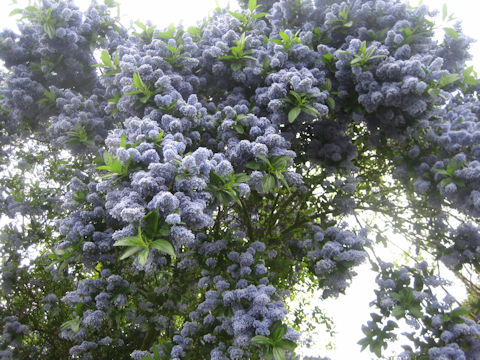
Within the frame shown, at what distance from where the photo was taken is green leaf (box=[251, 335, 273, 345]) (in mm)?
2142

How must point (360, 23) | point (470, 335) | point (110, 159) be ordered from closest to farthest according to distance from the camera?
point (110, 159) < point (470, 335) < point (360, 23)

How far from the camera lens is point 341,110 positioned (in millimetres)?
3584

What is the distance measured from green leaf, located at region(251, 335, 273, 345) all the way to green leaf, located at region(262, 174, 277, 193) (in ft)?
2.97

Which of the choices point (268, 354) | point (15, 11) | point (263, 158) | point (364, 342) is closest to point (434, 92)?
point (263, 158)

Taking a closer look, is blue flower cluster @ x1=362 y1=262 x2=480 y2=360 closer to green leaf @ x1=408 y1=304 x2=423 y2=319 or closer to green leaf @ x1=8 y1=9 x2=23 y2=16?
green leaf @ x1=408 y1=304 x2=423 y2=319

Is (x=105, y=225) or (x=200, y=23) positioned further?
(x=200, y=23)

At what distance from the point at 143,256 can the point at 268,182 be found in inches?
41.8

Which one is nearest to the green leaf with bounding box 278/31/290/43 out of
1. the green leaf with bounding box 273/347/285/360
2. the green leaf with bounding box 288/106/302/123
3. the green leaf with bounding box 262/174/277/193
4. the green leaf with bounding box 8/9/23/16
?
the green leaf with bounding box 288/106/302/123

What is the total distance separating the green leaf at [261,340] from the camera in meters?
2.14

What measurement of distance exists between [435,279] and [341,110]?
173 cm

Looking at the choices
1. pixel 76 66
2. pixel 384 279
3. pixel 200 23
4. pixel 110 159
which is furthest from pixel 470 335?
pixel 76 66

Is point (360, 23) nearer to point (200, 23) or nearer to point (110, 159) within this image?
point (200, 23)

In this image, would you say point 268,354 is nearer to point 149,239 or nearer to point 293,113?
point 149,239

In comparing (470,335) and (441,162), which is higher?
(441,162)
